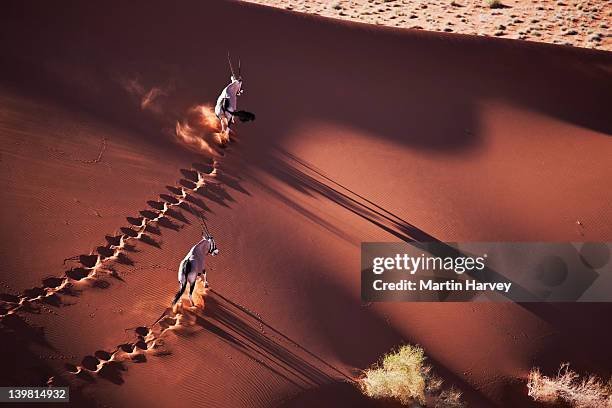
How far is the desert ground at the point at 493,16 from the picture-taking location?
18.3 meters

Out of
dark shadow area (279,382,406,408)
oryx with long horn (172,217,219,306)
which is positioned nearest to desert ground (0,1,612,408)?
dark shadow area (279,382,406,408)

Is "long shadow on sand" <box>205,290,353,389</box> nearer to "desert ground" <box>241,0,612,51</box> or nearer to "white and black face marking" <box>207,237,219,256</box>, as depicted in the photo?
"white and black face marking" <box>207,237,219,256</box>

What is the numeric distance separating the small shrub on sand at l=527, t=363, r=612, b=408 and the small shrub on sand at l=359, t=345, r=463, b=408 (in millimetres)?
1424

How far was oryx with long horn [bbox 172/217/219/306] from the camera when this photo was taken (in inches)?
332

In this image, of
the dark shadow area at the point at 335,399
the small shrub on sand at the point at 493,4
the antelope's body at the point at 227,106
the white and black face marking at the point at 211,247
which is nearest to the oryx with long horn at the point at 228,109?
the antelope's body at the point at 227,106

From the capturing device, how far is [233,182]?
36.8ft

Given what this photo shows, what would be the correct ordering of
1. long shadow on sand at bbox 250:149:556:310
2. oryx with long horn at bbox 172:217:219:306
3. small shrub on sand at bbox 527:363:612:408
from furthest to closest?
long shadow on sand at bbox 250:149:556:310
oryx with long horn at bbox 172:217:219:306
small shrub on sand at bbox 527:363:612:408

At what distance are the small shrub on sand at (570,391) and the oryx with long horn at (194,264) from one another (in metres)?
6.13

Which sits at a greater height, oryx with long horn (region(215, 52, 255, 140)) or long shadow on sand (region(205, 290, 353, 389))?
oryx with long horn (region(215, 52, 255, 140))

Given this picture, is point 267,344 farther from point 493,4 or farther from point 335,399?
point 493,4

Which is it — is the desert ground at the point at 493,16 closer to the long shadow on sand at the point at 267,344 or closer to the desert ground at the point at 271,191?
the desert ground at the point at 271,191

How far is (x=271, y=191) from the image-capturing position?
11.1 meters

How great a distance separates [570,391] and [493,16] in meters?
15.7

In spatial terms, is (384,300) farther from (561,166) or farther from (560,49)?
(560,49)
